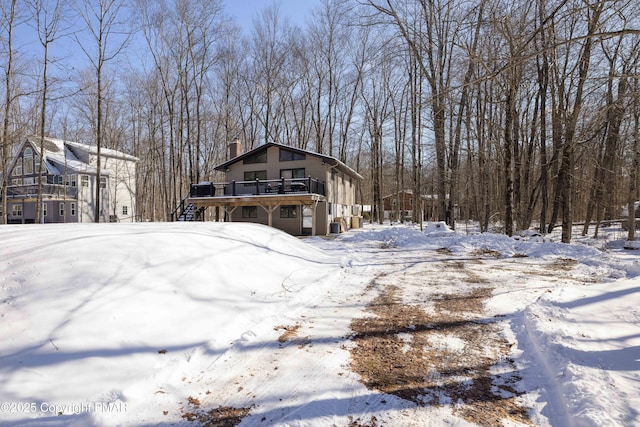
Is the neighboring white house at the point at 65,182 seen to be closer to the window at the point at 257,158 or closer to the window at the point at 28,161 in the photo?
the window at the point at 28,161

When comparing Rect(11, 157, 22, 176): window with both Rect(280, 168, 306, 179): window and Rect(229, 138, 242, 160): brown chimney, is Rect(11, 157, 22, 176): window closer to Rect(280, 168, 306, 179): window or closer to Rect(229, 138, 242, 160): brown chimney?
Rect(229, 138, 242, 160): brown chimney

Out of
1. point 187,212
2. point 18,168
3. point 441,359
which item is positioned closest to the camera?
point 441,359

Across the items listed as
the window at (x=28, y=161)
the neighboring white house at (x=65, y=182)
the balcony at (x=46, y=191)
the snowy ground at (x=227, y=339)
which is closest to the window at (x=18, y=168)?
the neighboring white house at (x=65, y=182)

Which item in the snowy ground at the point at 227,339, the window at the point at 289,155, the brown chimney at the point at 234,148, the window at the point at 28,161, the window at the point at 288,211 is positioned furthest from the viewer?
the window at the point at 28,161

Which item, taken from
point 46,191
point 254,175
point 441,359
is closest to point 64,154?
point 46,191

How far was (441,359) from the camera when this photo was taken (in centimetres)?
321

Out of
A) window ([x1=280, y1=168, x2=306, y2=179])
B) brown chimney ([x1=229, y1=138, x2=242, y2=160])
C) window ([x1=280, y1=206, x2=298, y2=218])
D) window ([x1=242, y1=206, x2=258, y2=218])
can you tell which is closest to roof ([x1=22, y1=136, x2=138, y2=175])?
brown chimney ([x1=229, y1=138, x2=242, y2=160])

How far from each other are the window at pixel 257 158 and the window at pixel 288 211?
11.5 ft

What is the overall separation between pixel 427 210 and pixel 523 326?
45.3m

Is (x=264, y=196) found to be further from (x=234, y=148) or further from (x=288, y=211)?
(x=234, y=148)

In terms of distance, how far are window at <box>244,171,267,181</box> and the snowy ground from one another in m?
13.5

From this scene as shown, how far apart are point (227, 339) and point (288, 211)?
1531cm

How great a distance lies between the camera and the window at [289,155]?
62.5 feet

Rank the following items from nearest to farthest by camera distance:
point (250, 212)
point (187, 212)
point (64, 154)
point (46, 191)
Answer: point (187, 212) < point (250, 212) < point (46, 191) < point (64, 154)
